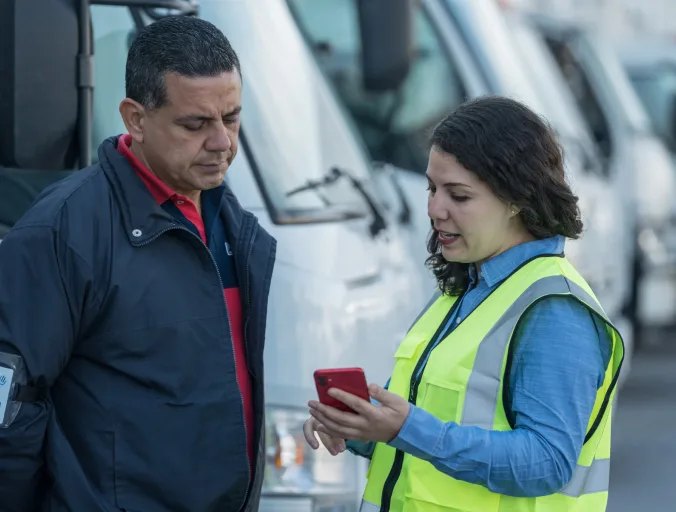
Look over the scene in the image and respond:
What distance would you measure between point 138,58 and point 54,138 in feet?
1.96

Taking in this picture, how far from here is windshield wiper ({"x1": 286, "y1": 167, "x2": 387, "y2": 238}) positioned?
154 inches

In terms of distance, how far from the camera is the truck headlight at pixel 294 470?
10.9 ft

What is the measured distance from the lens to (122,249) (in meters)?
2.30

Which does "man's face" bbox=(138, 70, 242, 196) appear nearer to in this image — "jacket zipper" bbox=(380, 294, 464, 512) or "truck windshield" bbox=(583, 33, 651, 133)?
"jacket zipper" bbox=(380, 294, 464, 512)

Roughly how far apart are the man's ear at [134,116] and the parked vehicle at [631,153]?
800cm

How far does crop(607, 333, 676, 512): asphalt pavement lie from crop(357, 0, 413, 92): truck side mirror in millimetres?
2602

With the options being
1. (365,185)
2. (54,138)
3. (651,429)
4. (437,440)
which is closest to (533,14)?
(651,429)

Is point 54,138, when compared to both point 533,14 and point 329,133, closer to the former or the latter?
point 329,133

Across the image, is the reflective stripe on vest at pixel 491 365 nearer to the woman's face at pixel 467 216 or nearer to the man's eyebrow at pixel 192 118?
the woman's face at pixel 467 216

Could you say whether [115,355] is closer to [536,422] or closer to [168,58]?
[168,58]

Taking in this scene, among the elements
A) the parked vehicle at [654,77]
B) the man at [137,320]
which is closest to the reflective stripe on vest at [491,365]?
the man at [137,320]

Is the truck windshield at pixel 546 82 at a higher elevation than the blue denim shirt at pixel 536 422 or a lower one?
higher

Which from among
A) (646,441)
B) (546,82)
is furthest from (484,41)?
(646,441)

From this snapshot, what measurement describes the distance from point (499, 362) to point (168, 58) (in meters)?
0.82
